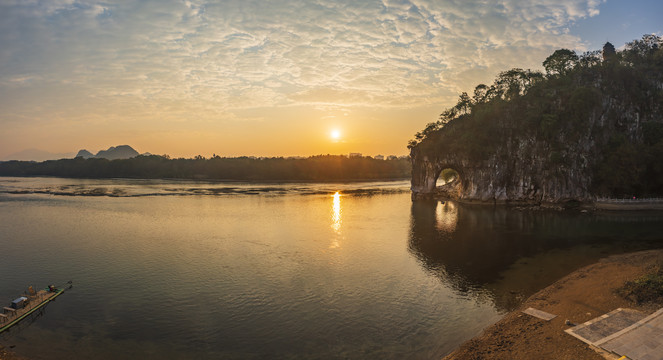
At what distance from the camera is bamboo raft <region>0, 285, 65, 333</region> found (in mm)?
22952

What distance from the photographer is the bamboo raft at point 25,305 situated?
75.3ft

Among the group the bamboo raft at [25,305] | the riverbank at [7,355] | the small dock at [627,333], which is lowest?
the riverbank at [7,355]

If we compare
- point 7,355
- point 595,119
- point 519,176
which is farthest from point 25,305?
point 595,119

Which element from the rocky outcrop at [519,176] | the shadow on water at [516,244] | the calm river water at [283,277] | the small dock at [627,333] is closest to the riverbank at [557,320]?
the small dock at [627,333]

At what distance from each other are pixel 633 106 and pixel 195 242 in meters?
99.3

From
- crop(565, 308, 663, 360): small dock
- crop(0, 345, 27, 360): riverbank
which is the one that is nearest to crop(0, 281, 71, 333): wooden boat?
crop(0, 345, 27, 360): riverbank

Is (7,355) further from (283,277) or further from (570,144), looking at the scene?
(570,144)

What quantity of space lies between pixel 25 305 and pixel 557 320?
36.1 m

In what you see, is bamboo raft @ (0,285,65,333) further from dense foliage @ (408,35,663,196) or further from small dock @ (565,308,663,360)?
dense foliage @ (408,35,663,196)

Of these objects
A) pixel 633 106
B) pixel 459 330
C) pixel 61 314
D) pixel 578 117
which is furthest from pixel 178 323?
pixel 633 106

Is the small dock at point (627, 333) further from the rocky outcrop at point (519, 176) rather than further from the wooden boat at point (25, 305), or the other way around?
the rocky outcrop at point (519, 176)

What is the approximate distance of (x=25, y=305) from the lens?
2512 centimetres

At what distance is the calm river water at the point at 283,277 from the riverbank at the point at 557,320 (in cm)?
143

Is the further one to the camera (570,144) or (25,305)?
(570,144)
